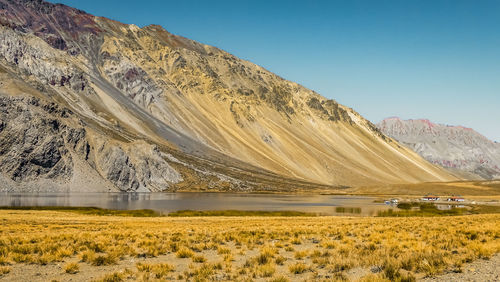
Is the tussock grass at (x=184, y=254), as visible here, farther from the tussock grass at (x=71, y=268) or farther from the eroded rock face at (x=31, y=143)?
the eroded rock face at (x=31, y=143)

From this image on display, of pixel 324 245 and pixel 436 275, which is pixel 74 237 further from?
pixel 436 275

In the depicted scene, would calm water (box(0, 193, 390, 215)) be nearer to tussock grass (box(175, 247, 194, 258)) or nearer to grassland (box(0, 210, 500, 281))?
grassland (box(0, 210, 500, 281))

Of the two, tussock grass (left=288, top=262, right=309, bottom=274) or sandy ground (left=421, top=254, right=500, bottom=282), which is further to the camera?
tussock grass (left=288, top=262, right=309, bottom=274)

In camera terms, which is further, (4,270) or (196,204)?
(196,204)

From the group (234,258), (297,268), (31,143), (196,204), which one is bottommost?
(196,204)

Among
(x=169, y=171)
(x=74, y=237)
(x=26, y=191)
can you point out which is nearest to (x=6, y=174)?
(x=26, y=191)

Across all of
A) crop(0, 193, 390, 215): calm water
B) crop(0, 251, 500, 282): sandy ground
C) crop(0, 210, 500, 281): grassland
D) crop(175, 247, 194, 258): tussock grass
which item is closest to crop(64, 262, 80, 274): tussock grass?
crop(0, 210, 500, 281): grassland

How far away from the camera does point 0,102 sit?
532ft

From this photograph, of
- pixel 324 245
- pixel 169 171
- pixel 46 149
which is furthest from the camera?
pixel 169 171

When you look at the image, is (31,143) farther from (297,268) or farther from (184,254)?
(297,268)

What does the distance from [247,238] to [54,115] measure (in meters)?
170

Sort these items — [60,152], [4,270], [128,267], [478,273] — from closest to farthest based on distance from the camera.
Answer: [478,273] → [4,270] → [128,267] → [60,152]

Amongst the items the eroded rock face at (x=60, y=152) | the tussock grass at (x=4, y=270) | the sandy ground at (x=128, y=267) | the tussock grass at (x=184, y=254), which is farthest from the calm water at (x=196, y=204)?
the tussock grass at (x=4, y=270)

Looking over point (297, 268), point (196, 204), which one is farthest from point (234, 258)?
point (196, 204)
